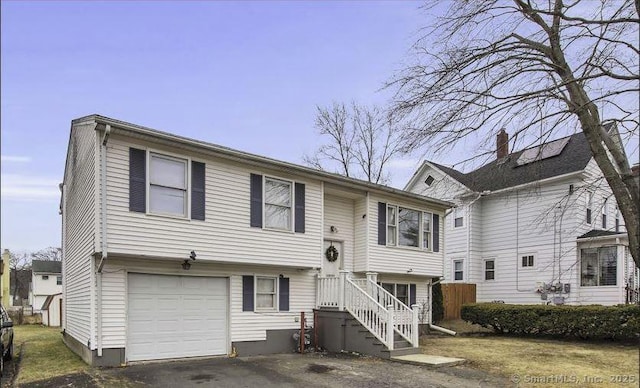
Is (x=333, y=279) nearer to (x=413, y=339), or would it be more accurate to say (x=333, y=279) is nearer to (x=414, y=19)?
(x=413, y=339)

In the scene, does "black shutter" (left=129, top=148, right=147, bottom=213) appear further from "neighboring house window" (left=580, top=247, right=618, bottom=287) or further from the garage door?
"neighboring house window" (left=580, top=247, right=618, bottom=287)

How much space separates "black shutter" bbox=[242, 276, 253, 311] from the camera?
1249cm

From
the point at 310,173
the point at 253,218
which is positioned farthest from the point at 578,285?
the point at 253,218

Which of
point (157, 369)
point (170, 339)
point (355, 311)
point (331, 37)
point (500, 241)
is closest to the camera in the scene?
point (157, 369)

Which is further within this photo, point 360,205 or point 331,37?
point 360,205

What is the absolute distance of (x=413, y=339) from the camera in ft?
41.4

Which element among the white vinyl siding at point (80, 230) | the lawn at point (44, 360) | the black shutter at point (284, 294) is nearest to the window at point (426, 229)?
the black shutter at point (284, 294)

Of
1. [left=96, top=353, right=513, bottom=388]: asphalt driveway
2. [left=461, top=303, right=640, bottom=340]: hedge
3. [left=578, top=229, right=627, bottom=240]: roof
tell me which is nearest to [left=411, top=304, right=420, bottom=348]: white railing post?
[left=96, top=353, right=513, bottom=388]: asphalt driveway

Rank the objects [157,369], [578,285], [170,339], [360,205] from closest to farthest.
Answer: [157,369], [170,339], [360,205], [578,285]

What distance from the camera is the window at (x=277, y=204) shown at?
503 inches

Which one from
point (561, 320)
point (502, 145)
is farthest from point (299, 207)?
point (561, 320)

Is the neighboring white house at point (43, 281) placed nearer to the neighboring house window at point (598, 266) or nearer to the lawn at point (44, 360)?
the lawn at point (44, 360)

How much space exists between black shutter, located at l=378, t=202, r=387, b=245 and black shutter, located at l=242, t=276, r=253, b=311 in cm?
474

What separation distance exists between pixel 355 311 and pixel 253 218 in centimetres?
367
